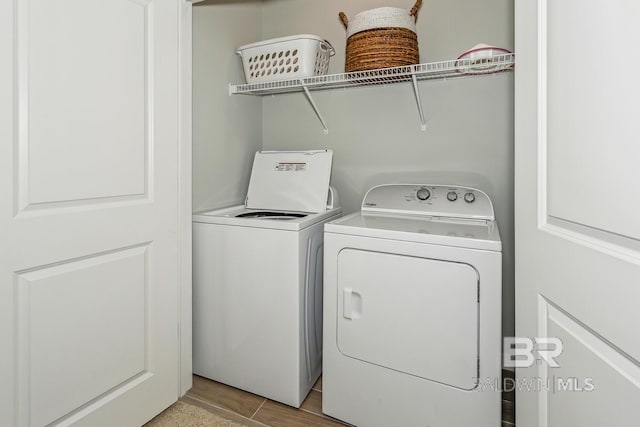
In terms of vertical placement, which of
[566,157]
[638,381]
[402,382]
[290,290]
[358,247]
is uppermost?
[566,157]

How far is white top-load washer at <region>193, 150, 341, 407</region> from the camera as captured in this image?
5.49 feet

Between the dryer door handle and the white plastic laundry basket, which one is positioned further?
the white plastic laundry basket

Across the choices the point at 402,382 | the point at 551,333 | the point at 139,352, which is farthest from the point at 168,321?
the point at 551,333

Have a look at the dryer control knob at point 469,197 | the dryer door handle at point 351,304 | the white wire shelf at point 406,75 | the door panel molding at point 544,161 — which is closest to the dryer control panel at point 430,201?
the dryer control knob at point 469,197

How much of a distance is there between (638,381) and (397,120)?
1756 mm

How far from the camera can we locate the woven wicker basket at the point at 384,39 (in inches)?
67.6

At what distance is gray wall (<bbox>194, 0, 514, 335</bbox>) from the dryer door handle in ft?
2.74

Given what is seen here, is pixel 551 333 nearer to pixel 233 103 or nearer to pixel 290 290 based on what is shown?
pixel 290 290

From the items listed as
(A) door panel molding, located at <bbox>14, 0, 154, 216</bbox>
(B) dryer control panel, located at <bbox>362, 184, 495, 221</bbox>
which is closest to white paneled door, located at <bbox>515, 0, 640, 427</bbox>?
(B) dryer control panel, located at <bbox>362, 184, 495, 221</bbox>

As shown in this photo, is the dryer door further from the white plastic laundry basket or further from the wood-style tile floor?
the white plastic laundry basket

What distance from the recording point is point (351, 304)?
155cm

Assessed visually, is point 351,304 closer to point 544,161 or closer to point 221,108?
point 544,161

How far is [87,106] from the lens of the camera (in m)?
1.26

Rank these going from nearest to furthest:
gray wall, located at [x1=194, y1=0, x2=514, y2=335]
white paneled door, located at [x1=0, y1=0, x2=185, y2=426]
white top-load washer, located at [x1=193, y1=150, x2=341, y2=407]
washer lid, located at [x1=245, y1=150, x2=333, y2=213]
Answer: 1. white paneled door, located at [x1=0, y1=0, x2=185, y2=426]
2. white top-load washer, located at [x1=193, y1=150, x2=341, y2=407]
3. gray wall, located at [x1=194, y1=0, x2=514, y2=335]
4. washer lid, located at [x1=245, y1=150, x2=333, y2=213]
